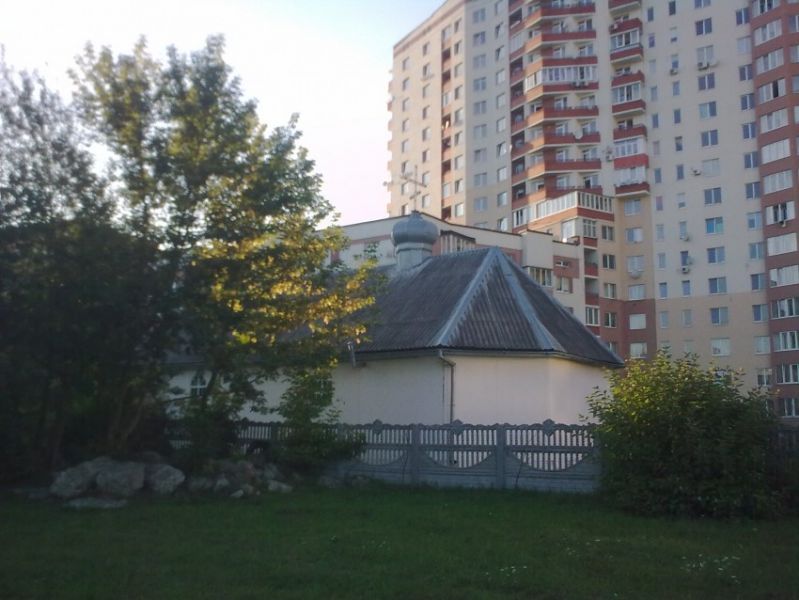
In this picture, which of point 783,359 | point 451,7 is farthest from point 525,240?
point 451,7

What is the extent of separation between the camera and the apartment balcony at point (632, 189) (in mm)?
58562

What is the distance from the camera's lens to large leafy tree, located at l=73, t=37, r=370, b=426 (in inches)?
626

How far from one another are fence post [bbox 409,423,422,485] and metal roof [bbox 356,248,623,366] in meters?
3.01

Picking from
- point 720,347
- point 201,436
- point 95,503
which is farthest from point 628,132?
point 95,503

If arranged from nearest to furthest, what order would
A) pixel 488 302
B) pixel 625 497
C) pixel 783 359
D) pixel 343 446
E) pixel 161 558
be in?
pixel 161 558 < pixel 625 497 < pixel 343 446 < pixel 488 302 < pixel 783 359

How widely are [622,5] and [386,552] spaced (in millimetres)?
60412

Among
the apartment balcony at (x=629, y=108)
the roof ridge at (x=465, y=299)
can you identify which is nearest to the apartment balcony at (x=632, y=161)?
the apartment balcony at (x=629, y=108)

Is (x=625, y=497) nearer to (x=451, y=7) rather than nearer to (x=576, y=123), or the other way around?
(x=576, y=123)

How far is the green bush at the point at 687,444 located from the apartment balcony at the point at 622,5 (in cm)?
5413

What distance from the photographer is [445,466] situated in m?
16.4

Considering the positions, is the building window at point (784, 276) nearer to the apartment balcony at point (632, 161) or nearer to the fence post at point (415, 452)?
the apartment balcony at point (632, 161)

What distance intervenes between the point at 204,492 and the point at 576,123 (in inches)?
2094

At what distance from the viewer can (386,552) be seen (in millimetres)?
9578

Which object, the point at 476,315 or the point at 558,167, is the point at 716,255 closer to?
the point at 558,167
